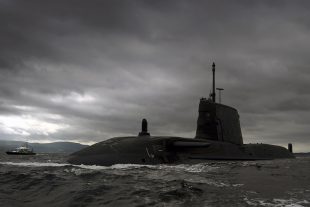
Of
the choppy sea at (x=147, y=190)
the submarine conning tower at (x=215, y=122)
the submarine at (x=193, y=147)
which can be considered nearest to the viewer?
the choppy sea at (x=147, y=190)

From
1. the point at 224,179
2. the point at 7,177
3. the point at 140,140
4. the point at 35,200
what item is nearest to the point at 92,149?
the point at 140,140

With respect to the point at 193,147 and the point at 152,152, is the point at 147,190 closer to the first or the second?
the point at 152,152

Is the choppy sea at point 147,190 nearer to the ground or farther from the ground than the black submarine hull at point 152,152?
nearer to the ground

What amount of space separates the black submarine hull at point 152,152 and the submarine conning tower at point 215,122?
43.9 inches

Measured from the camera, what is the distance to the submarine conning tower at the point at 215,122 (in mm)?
26859

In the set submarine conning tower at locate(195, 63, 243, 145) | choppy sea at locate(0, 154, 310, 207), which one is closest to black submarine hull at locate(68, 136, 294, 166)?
submarine conning tower at locate(195, 63, 243, 145)

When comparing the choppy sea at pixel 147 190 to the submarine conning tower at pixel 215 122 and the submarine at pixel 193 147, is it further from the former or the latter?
the submarine conning tower at pixel 215 122

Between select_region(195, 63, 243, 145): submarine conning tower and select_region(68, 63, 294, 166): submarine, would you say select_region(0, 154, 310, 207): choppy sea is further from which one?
select_region(195, 63, 243, 145): submarine conning tower

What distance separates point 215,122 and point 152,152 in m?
7.49

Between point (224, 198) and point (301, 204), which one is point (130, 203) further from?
point (301, 204)

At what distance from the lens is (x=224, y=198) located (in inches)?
371

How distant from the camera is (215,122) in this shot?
2695cm

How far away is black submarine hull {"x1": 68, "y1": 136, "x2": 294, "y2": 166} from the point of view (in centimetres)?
1973

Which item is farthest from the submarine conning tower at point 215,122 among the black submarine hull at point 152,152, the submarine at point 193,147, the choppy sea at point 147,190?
the choppy sea at point 147,190
